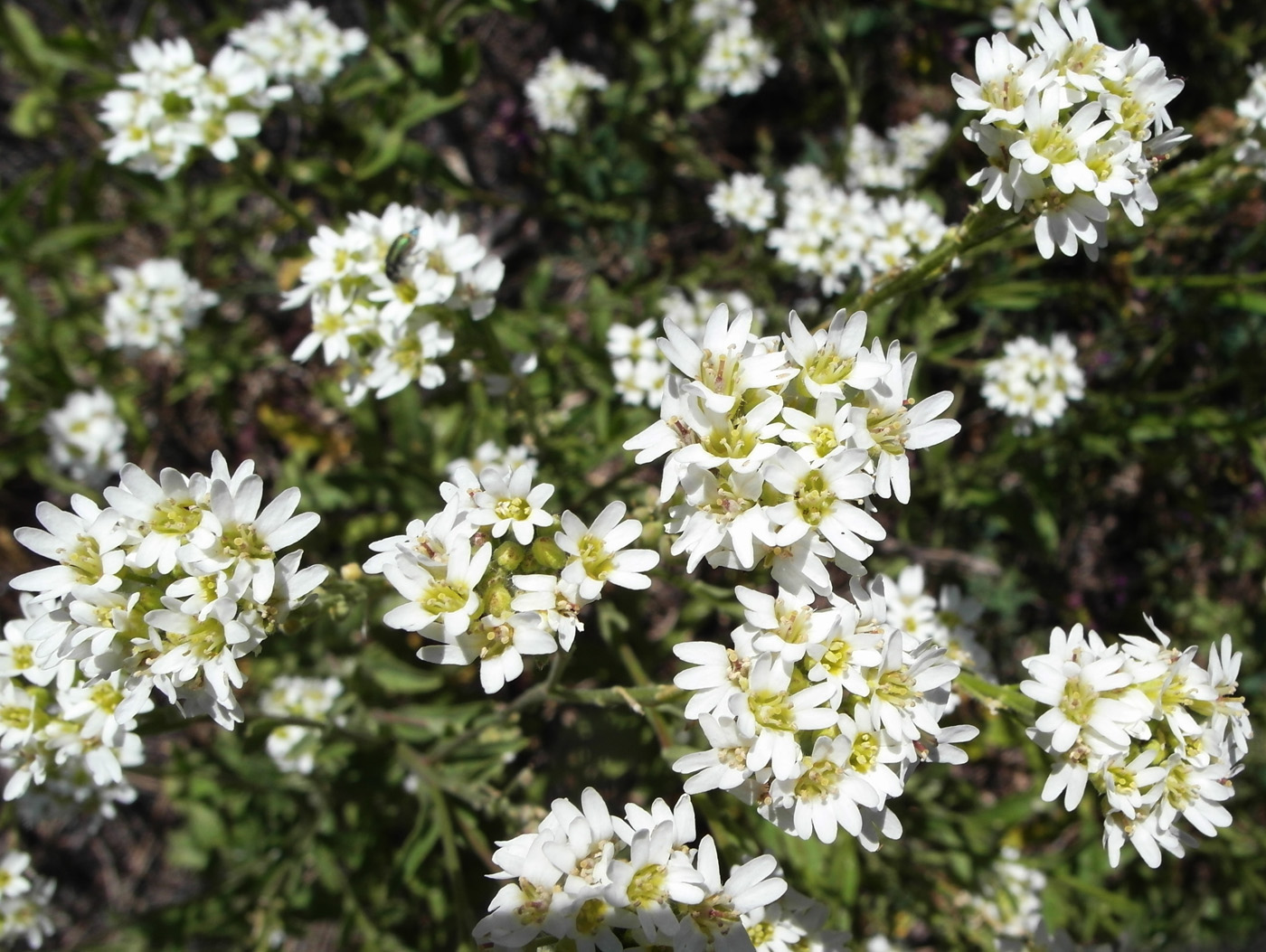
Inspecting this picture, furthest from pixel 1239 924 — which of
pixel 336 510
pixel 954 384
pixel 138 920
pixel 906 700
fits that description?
pixel 138 920

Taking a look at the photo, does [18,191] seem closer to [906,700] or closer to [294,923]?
[294,923]

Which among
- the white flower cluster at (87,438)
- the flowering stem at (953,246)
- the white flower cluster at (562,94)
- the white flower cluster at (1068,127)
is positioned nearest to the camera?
the white flower cluster at (1068,127)

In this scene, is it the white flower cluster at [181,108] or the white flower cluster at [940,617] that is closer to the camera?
the white flower cluster at [940,617]

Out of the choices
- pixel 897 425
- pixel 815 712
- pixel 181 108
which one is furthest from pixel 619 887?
pixel 181 108

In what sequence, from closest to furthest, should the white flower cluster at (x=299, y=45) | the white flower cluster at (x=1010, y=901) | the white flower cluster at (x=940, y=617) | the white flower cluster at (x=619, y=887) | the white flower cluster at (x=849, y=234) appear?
the white flower cluster at (x=619, y=887)
the white flower cluster at (x=940, y=617)
the white flower cluster at (x=1010, y=901)
the white flower cluster at (x=849, y=234)
the white flower cluster at (x=299, y=45)

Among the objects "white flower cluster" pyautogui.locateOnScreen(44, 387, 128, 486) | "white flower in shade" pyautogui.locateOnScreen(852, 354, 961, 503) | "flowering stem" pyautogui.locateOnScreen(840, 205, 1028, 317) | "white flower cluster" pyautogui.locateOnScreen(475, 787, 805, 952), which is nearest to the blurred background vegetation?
"white flower cluster" pyautogui.locateOnScreen(44, 387, 128, 486)

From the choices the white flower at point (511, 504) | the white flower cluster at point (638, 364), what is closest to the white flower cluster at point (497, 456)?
the white flower cluster at point (638, 364)

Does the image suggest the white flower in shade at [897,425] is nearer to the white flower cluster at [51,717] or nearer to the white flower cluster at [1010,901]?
the white flower cluster at [51,717]
